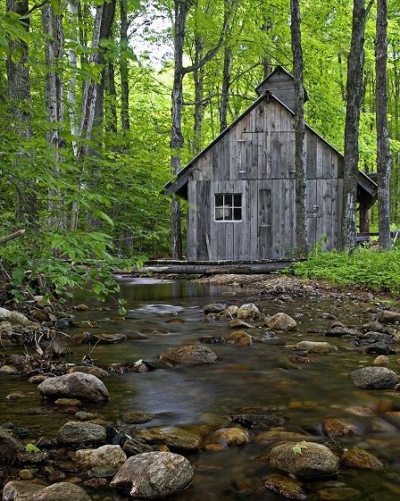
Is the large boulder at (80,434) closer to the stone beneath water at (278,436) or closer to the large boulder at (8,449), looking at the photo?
the large boulder at (8,449)

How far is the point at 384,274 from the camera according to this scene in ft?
37.3

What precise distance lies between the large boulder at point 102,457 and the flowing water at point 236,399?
246mm

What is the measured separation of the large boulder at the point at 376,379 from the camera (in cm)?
438

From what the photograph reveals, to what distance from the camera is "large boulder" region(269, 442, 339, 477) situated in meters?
2.80

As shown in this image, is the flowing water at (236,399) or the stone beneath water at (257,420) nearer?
the flowing water at (236,399)

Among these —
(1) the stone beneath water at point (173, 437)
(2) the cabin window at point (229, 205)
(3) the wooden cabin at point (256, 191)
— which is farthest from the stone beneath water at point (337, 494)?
(2) the cabin window at point (229, 205)

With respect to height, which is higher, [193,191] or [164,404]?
[193,191]

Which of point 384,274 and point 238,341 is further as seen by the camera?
point 384,274

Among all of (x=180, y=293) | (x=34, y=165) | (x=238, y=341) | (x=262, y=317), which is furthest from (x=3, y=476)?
(x=180, y=293)

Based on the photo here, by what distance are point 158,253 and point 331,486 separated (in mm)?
25339

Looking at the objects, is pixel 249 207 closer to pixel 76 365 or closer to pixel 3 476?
pixel 76 365

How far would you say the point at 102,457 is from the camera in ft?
9.46

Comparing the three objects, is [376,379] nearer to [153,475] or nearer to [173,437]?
[173,437]

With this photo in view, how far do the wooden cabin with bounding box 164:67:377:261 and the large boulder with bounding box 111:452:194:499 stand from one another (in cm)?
1684
